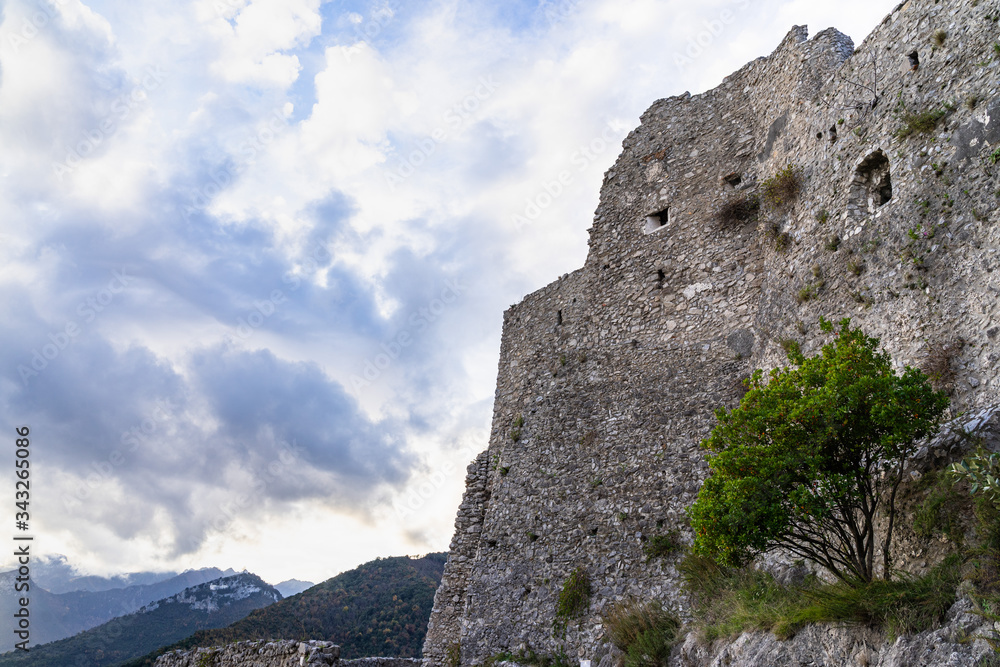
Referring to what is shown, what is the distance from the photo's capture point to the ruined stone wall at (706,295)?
7.96 m

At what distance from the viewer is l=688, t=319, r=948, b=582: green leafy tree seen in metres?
5.61

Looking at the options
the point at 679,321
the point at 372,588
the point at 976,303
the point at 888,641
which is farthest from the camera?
the point at 372,588

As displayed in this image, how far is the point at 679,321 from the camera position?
12.8 m

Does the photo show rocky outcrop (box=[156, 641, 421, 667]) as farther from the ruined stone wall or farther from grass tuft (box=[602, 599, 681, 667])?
grass tuft (box=[602, 599, 681, 667])

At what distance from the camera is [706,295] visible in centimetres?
1259

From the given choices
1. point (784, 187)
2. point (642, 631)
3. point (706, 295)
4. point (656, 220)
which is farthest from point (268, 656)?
point (784, 187)

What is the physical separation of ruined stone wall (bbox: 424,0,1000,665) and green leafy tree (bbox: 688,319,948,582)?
2.06 metres

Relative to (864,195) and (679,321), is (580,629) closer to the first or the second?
(679,321)

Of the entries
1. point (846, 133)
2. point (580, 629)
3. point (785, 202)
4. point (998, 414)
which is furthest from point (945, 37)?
point (580, 629)

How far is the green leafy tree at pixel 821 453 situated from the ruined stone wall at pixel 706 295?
2.06 metres

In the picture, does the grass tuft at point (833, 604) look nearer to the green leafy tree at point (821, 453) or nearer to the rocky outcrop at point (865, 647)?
the rocky outcrop at point (865, 647)

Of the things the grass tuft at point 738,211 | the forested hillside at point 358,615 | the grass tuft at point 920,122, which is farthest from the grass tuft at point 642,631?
the forested hillside at point 358,615

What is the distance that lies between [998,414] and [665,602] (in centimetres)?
610

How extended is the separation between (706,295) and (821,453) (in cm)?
714
